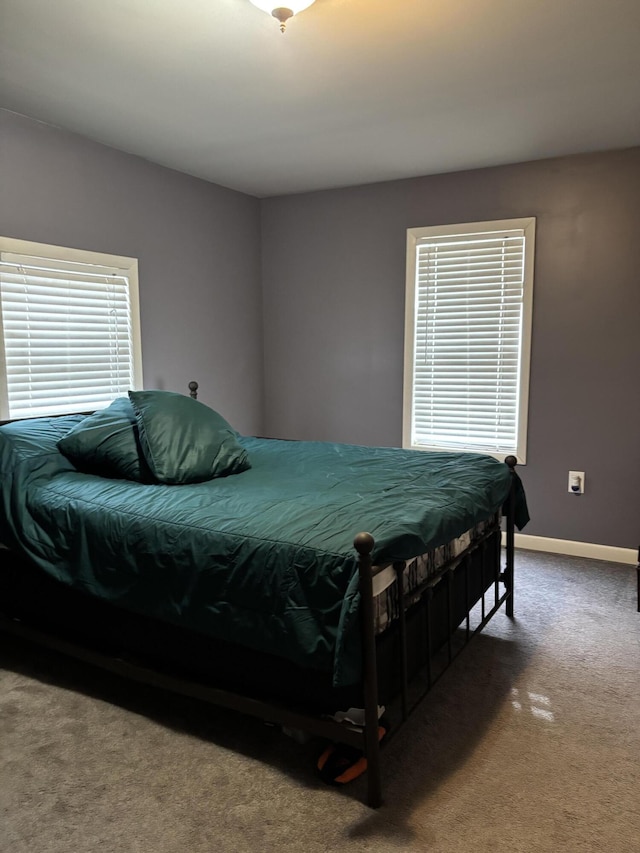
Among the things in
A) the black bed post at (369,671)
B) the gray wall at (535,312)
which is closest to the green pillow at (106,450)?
Result: the black bed post at (369,671)

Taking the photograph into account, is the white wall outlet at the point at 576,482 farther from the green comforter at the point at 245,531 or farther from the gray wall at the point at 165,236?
the gray wall at the point at 165,236

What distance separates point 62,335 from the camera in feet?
10.5

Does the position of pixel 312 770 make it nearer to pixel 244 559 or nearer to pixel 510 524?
pixel 244 559

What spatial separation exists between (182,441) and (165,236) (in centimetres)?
169

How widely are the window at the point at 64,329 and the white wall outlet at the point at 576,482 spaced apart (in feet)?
8.76

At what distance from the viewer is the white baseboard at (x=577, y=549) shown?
3.68 meters

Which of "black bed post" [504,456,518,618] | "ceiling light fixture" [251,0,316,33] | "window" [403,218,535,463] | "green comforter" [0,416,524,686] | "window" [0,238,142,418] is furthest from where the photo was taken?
"window" [403,218,535,463]

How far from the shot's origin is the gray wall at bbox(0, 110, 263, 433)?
3.03 m

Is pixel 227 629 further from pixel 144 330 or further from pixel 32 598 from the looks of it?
pixel 144 330

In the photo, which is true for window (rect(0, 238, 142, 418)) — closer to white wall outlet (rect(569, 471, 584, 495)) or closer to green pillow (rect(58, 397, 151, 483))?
green pillow (rect(58, 397, 151, 483))

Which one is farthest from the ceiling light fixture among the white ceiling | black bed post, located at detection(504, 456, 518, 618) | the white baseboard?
the white baseboard

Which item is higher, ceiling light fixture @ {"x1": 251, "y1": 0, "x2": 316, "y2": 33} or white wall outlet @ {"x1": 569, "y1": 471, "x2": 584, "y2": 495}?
ceiling light fixture @ {"x1": 251, "y1": 0, "x2": 316, "y2": 33}

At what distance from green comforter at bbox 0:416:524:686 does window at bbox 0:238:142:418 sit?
1.22 ft

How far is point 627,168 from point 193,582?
324cm
